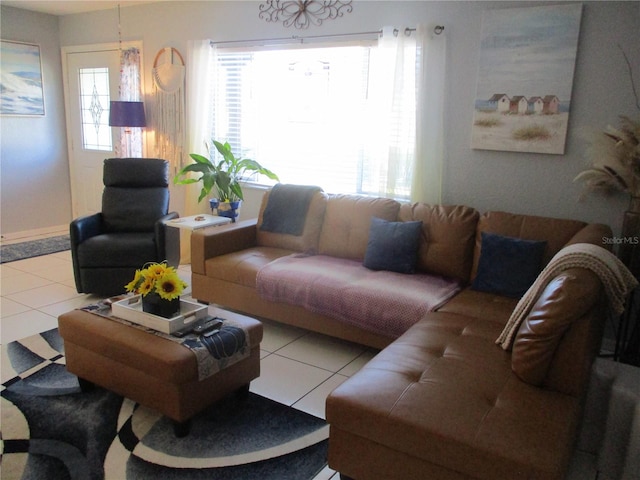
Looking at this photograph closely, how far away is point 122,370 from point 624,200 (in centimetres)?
294

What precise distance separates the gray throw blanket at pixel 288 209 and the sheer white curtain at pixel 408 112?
24.3 inches

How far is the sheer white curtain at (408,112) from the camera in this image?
137 inches

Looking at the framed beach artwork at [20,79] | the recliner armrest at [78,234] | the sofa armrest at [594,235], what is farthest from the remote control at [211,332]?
the framed beach artwork at [20,79]

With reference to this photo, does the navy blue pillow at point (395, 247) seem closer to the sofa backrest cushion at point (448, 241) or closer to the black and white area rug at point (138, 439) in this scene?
the sofa backrest cushion at point (448, 241)

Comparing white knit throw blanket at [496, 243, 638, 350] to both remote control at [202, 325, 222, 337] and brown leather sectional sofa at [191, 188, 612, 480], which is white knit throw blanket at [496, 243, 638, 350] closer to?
brown leather sectional sofa at [191, 188, 612, 480]

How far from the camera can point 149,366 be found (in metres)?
2.12

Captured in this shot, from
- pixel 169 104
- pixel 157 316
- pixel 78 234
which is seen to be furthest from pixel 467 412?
pixel 169 104

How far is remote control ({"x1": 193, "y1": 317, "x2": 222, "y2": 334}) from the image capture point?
2283 millimetres

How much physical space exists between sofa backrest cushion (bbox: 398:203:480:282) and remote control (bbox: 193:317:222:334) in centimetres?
147

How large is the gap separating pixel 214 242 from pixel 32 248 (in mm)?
2856

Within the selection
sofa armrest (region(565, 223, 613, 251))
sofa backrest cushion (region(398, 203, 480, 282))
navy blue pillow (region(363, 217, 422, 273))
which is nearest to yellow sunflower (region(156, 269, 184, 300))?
navy blue pillow (region(363, 217, 422, 273))

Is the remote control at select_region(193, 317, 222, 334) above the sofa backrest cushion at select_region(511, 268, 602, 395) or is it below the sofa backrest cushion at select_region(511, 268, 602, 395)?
below

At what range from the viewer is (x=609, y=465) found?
6.67ft

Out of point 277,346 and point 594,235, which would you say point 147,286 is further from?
point 594,235
